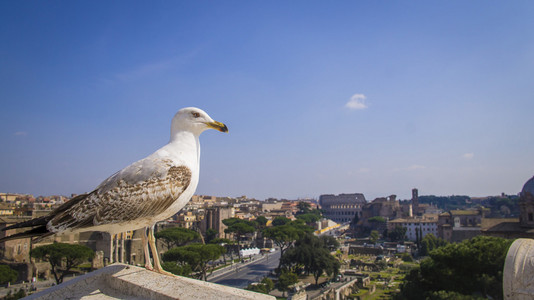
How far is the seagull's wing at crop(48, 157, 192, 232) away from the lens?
9.16 ft

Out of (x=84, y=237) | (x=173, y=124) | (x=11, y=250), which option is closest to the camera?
(x=173, y=124)

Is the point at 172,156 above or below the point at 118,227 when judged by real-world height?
above

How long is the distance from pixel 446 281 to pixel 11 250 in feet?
99.8

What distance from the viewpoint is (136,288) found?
264cm

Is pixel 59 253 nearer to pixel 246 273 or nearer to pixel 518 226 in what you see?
pixel 246 273

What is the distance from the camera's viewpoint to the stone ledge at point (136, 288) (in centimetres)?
237

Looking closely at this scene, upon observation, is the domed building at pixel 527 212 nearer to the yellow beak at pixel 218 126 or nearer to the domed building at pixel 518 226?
the domed building at pixel 518 226

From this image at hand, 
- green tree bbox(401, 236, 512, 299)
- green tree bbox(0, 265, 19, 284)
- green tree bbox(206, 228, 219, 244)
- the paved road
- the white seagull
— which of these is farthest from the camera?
green tree bbox(206, 228, 219, 244)

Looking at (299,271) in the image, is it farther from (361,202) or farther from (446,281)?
(361,202)

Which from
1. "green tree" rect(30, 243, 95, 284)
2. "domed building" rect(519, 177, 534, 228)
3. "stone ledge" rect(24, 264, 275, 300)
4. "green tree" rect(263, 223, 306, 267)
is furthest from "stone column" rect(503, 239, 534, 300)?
"domed building" rect(519, 177, 534, 228)

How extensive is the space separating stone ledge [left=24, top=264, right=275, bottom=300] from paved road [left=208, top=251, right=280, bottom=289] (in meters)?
22.8

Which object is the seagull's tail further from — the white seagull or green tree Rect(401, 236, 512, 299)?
green tree Rect(401, 236, 512, 299)

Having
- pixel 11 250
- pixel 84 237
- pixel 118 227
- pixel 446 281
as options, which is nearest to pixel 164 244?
pixel 84 237

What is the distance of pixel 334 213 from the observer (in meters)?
102
